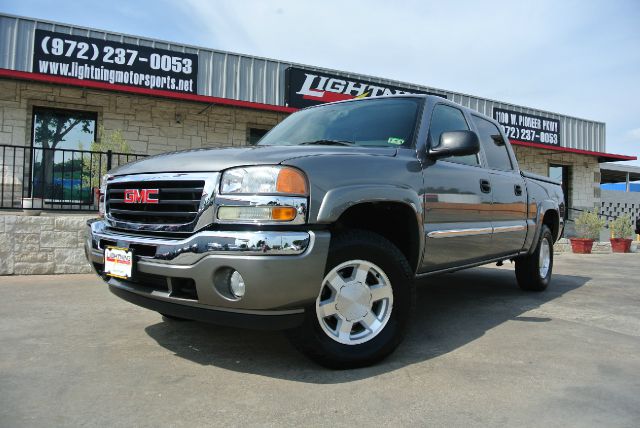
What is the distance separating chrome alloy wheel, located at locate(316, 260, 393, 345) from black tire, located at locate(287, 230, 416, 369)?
3cm

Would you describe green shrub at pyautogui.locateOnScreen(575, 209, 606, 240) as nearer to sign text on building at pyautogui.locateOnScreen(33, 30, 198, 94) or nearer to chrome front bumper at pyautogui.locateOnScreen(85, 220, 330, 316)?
sign text on building at pyautogui.locateOnScreen(33, 30, 198, 94)

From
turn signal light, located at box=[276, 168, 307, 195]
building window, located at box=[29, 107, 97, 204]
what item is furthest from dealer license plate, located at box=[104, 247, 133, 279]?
building window, located at box=[29, 107, 97, 204]

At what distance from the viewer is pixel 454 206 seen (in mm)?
3523

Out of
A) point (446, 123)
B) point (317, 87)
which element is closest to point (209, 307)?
point (446, 123)

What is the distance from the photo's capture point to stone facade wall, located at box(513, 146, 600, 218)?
51.5ft

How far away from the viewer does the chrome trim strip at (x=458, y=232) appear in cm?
332

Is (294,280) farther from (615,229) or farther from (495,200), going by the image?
(615,229)

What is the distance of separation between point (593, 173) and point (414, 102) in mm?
16336

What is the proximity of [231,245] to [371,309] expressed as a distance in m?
1.00

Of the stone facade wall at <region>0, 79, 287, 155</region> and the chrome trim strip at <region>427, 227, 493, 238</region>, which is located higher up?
the stone facade wall at <region>0, 79, 287, 155</region>

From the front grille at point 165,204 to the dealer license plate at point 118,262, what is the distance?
0.21 metres

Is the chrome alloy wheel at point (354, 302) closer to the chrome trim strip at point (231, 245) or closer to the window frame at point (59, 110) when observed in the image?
the chrome trim strip at point (231, 245)

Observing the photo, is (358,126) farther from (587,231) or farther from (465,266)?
(587,231)

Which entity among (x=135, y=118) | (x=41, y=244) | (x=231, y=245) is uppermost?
(x=135, y=118)
